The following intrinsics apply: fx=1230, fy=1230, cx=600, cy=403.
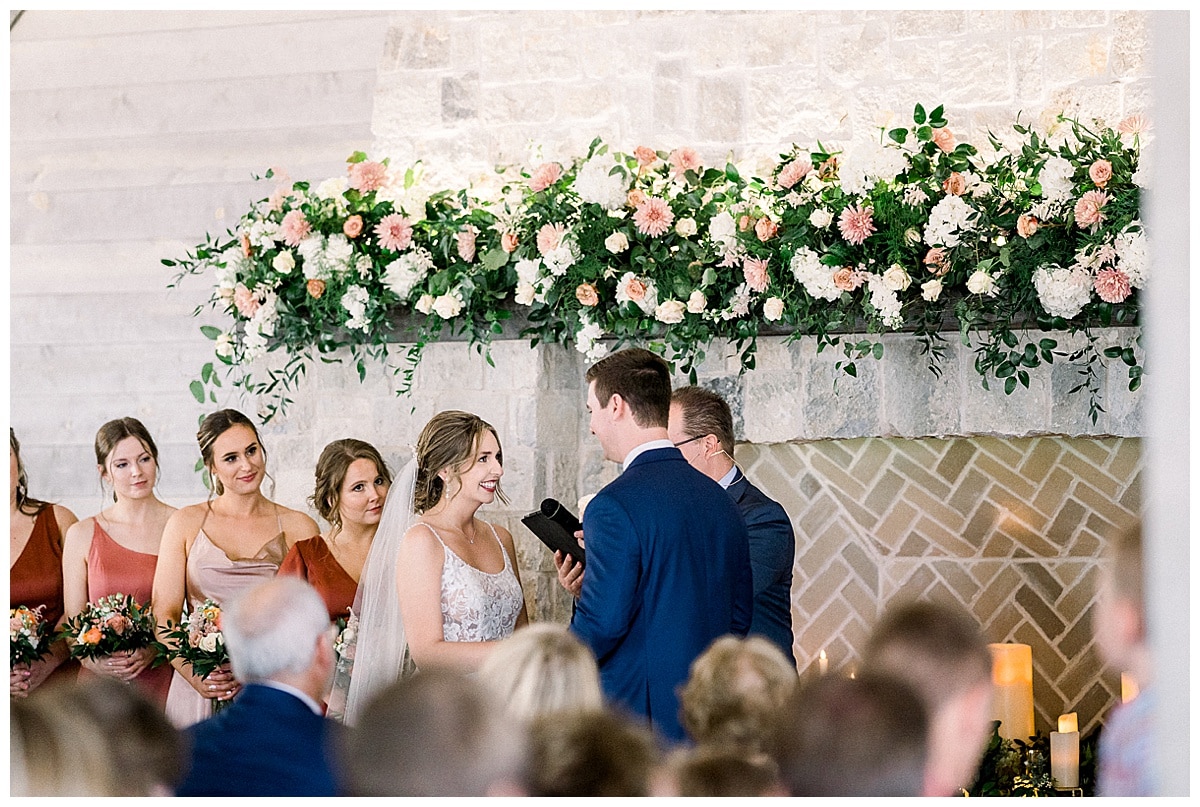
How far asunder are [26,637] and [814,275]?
286 centimetres

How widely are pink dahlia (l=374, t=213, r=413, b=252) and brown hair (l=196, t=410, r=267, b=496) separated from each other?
0.88 meters

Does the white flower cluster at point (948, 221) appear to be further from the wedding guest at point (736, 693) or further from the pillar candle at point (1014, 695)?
the wedding guest at point (736, 693)

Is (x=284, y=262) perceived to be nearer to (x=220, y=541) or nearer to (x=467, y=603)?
(x=220, y=541)

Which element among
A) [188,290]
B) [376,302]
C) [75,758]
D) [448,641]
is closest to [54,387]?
[188,290]

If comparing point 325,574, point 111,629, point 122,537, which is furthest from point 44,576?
point 325,574

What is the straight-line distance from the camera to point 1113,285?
3.42 metres

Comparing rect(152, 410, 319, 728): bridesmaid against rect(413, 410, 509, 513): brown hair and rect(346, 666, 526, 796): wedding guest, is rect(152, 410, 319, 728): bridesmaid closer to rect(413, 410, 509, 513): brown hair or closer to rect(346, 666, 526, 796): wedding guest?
rect(413, 410, 509, 513): brown hair

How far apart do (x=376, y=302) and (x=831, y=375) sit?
159 cm

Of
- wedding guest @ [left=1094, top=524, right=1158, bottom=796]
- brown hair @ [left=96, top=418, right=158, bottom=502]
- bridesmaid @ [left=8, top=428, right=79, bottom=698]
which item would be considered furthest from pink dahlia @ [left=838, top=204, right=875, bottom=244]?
bridesmaid @ [left=8, top=428, right=79, bottom=698]

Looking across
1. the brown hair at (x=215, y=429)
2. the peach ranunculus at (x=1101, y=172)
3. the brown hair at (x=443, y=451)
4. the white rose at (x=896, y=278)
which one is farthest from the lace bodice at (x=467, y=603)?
the peach ranunculus at (x=1101, y=172)

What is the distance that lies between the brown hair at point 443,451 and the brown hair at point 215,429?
2.49 feet

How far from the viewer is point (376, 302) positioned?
4051mm

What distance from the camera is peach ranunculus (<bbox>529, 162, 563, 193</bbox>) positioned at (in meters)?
3.92

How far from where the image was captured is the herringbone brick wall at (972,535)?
4305 millimetres
